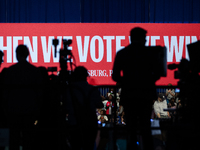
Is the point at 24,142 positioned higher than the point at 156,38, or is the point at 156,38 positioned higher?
the point at 156,38

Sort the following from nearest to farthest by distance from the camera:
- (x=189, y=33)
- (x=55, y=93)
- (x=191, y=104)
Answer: (x=191, y=104), (x=55, y=93), (x=189, y=33)

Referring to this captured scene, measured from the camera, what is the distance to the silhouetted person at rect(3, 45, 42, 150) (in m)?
2.44

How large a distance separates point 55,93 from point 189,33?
21.0 feet

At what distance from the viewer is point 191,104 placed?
7.84ft

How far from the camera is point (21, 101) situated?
2439 mm

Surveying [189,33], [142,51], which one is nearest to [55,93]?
[142,51]
